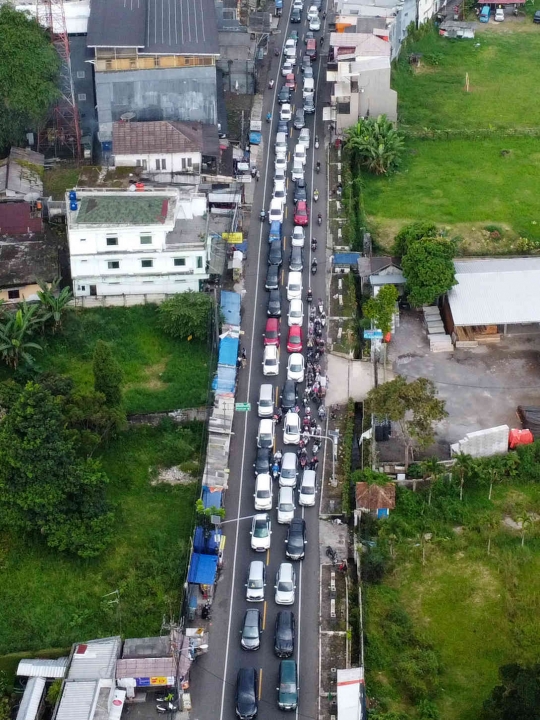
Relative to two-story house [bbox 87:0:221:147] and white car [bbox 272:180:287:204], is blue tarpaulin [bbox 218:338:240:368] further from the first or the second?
two-story house [bbox 87:0:221:147]

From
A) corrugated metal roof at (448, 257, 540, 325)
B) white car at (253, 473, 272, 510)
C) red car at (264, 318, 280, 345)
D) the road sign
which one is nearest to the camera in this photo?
white car at (253, 473, 272, 510)

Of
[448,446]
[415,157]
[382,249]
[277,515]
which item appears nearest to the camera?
[277,515]

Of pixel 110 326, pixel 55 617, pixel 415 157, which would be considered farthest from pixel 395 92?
pixel 55 617

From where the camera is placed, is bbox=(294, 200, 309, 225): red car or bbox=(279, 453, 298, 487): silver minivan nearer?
bbox=(279, 453, 298, 487): silver minivan

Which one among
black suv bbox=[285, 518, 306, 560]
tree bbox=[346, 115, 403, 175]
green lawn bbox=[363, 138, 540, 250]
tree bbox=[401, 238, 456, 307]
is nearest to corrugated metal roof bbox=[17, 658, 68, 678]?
black suv bbox=[285, 518, 306, 560]

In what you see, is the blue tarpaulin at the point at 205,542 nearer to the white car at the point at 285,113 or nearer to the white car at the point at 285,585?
the white car at the point at 285,585

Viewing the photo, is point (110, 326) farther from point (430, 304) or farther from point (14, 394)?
point (430, 304)

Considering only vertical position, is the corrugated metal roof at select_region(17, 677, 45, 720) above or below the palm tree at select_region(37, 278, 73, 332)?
below
